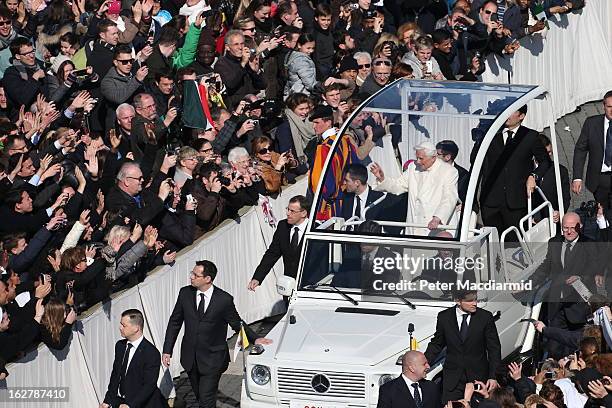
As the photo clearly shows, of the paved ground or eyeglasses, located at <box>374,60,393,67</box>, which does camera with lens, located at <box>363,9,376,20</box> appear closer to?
eyeglasses, located at <box>374,60,393,67</box>

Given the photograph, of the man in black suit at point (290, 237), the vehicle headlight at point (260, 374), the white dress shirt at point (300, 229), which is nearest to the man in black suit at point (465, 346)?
the vehicle headlight at point (260, 374)

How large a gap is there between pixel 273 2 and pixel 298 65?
9.65ft

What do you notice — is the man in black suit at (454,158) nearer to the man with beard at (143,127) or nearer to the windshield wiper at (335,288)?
the windshield wiper at (335,288)

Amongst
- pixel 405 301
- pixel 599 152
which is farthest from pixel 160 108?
pixel 599 152

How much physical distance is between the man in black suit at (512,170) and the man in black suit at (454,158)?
1.84ft

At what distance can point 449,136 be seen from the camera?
20.3 m

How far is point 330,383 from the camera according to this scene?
17359mm

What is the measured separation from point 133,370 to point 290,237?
3917 mm

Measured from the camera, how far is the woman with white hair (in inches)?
762

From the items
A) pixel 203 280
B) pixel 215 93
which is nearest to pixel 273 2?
pixel 215 93

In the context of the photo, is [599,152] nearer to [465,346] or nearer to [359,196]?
[359,196]

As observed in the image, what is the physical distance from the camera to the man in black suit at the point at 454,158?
63.5 ft

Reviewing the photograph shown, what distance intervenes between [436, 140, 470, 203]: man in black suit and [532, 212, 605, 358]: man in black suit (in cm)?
128

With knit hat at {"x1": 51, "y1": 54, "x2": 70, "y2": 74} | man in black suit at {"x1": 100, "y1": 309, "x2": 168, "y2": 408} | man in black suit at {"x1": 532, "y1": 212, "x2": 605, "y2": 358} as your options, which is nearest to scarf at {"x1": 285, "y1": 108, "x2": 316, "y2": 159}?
knit hat at {"x1": 51, "y1": 54, "x2": 70, "y2": 74}
